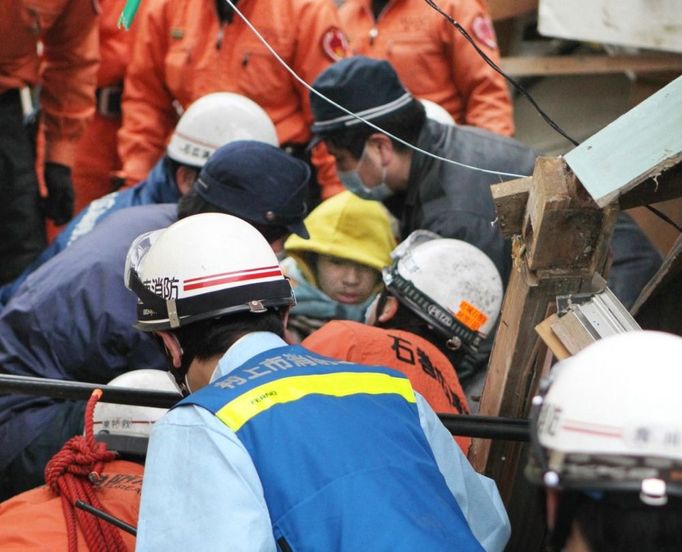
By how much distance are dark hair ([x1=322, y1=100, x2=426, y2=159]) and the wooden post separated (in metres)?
1.53

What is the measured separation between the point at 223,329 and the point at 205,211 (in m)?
1.56

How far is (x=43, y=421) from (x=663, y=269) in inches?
74.4

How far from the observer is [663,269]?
3.17 metres

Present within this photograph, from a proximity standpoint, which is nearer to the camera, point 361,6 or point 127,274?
point 127,274

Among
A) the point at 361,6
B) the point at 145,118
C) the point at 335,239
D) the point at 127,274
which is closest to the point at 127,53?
the point at 145,118

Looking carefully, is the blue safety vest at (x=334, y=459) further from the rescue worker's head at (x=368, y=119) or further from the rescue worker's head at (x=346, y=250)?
the rescue worker's head at (x=368, y=119)

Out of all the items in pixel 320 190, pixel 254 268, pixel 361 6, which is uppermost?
pixel 254 268

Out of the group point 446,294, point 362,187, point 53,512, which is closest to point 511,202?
point 446,294

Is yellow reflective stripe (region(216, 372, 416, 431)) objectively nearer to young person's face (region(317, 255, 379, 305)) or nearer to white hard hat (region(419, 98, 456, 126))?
young person's face (region(317, 255, 379, 305))

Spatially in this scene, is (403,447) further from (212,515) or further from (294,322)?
(294,322)

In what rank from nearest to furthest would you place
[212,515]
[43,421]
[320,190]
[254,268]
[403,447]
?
1. [212,515]
2. [403,447]
3. [254,268]
4. [43,421]
5. [320,190]

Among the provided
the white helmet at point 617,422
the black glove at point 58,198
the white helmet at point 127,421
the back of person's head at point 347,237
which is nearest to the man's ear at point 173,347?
the white helmet at point 127,421

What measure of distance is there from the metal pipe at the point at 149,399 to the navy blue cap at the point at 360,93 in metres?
1.86

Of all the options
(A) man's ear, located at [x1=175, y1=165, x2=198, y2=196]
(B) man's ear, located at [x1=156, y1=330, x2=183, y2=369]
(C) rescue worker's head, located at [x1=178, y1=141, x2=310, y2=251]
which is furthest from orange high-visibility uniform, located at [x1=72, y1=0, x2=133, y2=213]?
(B) man's ear, located at [x1=156, y1=330, x2=183, y2=369]
